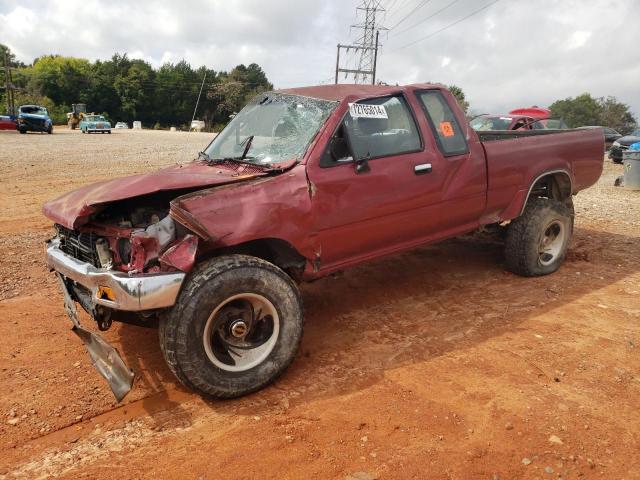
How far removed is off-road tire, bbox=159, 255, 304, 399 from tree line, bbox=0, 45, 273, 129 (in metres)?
71.1

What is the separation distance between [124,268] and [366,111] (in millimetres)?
2225

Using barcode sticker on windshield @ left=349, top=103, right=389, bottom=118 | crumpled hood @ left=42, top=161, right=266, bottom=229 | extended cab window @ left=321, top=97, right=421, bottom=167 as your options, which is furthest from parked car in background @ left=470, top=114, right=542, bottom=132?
crumpled hood @ left=42, top=161, right=266, bottom=229

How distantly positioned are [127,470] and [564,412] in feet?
8.37

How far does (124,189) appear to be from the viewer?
11.0 feet

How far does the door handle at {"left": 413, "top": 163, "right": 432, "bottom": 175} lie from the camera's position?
4.33 meters

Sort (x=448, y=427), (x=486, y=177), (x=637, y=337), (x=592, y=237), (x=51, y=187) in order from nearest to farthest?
(x=448, y=427) → (x=637, y=337) → (x=486, y=177) → (x=592, y=237) → (x=51, y=187)

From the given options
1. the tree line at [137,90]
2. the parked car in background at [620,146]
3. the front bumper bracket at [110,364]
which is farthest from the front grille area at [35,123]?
the tree line at [137,90]

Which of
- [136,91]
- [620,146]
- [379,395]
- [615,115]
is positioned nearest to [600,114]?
[615,115]

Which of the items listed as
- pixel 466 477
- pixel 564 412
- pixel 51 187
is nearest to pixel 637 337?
pixel 564 412

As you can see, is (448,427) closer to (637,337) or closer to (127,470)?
(127,470)

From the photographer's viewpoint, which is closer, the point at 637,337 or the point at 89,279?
the point at 89,279

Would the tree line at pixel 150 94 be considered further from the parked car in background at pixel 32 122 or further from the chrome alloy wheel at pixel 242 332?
the chrome alloy wheel at pixel 242 332

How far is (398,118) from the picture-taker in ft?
14.6

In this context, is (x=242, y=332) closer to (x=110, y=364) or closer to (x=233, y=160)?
(x=110, y=364)
